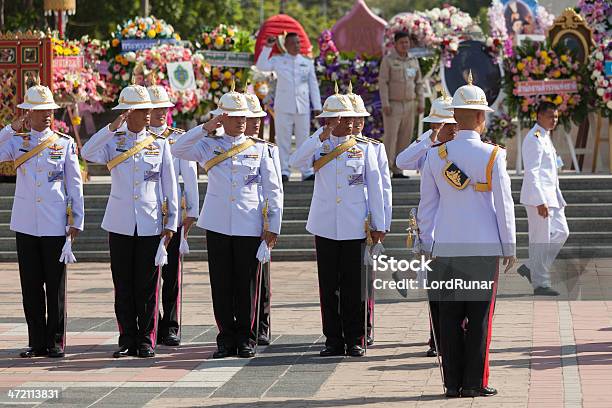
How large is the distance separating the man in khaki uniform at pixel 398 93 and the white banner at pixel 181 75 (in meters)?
3.89

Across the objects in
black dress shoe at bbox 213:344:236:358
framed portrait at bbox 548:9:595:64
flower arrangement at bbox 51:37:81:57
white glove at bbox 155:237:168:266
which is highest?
framed portrait at bbox 548:9:595:64

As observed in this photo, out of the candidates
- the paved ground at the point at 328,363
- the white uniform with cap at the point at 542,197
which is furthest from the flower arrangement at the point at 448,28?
the paved ground at the point at 328,363

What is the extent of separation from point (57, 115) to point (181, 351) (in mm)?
13359

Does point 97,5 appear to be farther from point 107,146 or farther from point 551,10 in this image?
point 107,146

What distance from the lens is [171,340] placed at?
1201cm

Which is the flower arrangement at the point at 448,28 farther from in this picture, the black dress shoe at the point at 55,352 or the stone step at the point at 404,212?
the black dress shoe at the point at 55,352

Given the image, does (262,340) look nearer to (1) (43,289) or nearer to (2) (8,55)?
(1) (43,289)

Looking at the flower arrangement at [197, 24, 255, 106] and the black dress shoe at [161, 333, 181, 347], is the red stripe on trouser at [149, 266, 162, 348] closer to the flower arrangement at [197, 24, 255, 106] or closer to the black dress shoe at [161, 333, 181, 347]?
the black dress shoe at [161, 333, 181, 347]

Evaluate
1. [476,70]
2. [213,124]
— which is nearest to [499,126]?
[476,70]

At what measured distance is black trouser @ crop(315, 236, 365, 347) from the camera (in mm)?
11289

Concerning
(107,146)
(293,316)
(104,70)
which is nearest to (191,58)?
(104,70)

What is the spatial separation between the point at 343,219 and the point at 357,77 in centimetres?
1192

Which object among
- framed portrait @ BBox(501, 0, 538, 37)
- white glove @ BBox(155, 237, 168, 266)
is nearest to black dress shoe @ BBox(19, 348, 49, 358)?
white glove @ BBox(155, 237, 168, 266)

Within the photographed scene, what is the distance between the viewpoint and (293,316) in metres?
13.7
